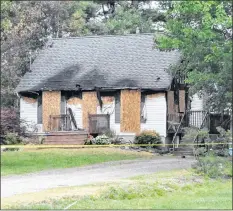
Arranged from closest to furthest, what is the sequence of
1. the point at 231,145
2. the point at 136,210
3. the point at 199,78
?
the point at 136,210 < the point at 199,78 < the point at 231,145

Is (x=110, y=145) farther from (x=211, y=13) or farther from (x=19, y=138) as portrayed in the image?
(x=211, y=13)

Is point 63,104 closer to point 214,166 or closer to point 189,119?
point 189,119

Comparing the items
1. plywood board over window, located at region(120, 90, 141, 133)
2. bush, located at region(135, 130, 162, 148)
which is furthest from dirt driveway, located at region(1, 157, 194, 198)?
plywood board over window, located at region(120, 90, 141, 133)

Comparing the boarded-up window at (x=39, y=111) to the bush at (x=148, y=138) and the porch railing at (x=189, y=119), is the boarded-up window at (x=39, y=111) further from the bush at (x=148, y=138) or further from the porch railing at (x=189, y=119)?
the porch railing at (x=189, y=119)

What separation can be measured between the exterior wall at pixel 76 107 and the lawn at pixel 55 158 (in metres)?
1.25

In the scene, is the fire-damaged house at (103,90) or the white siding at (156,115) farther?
the white siding at (156,115)

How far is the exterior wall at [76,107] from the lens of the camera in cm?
1495

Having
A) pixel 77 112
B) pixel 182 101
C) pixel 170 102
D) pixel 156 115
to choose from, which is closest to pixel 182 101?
pixel 182 101

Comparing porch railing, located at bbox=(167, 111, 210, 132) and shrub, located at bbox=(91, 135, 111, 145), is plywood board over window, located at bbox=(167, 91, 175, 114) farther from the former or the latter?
shrub, located at bbox=(91, 135, 111, 145)

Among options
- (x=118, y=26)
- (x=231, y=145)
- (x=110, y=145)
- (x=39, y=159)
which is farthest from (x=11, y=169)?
(x=231, y=145)

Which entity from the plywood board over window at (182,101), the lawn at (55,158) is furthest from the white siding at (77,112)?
the plywood board over window at (182,101)

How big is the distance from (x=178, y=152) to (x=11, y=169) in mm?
3653

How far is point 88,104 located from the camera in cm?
1575

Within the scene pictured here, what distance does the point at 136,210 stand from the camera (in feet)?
30.1
